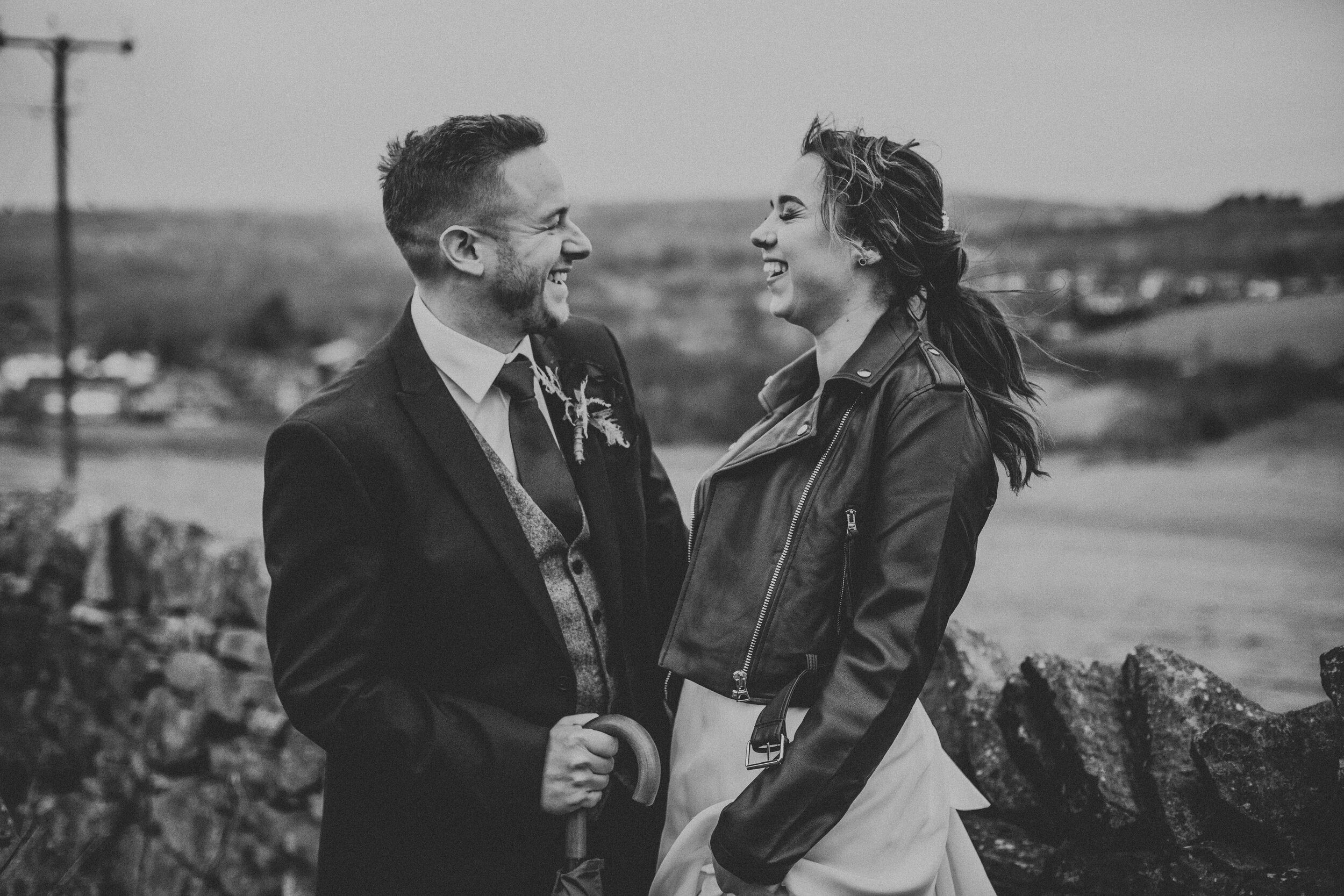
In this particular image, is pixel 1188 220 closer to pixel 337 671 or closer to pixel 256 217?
pixel 337 671

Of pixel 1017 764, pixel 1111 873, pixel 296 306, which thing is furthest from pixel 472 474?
pixel 296 306

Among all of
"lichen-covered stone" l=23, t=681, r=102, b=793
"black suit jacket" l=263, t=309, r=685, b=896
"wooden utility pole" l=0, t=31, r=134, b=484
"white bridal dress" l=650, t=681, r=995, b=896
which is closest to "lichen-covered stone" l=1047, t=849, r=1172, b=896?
"white bridal dress" l=650, t=681, r=995, b=896

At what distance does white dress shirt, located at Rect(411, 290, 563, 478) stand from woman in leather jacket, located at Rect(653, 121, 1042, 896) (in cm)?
49

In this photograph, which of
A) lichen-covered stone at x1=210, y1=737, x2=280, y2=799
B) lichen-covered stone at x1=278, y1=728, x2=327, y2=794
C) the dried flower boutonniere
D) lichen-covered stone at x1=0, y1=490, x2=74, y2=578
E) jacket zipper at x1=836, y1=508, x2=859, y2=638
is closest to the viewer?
jacket zipper at x1=836, y1=508, x2=859, y2=638

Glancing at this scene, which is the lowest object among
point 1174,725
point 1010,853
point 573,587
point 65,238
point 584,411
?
point 1010,853

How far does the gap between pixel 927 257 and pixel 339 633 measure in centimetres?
140

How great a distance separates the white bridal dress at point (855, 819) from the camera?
6.24ft

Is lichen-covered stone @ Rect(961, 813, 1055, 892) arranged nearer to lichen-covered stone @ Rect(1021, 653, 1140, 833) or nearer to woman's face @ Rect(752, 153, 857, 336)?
lichen-covered stone @ Rect(1021, 653, 1140, 833)

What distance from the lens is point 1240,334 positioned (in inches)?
229

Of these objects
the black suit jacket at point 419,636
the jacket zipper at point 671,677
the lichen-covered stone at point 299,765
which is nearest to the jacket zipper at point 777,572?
the jacket zipper at point 671,677

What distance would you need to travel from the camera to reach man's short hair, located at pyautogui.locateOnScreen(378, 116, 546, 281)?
2.30 m

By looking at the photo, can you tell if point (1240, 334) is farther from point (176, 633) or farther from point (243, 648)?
point (176, 633)

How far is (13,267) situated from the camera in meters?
12.0

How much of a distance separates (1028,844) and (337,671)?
1632 mm
